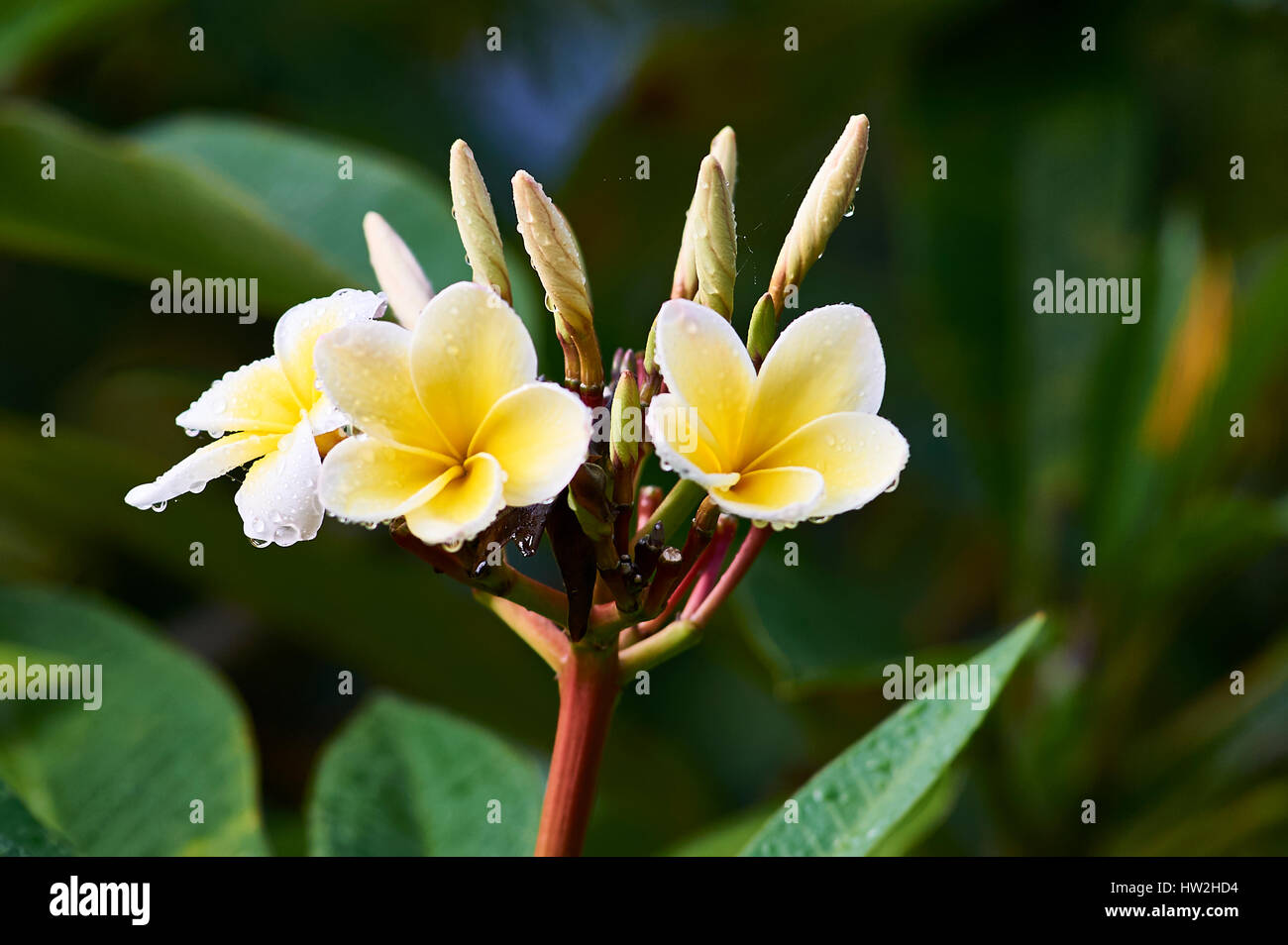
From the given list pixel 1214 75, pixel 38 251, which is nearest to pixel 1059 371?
pixel 1214 75

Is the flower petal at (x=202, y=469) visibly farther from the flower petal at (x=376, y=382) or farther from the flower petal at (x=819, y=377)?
the flower petal at (x=819, y=377)

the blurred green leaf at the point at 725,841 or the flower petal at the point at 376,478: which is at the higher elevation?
the flower petal at the point at 376,478

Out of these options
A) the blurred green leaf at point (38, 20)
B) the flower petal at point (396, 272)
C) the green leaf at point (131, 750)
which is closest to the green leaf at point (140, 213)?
the blurred green leaf at point (38, 20)

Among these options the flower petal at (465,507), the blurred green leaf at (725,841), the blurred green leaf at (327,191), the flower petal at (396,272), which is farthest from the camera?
the blurred green leaf at (327,191)

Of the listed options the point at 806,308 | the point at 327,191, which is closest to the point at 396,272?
the point at 327,191

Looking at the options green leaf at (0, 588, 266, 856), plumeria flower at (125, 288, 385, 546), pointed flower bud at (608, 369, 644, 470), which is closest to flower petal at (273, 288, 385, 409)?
plumeria flower at (125, 288, 385, 546)

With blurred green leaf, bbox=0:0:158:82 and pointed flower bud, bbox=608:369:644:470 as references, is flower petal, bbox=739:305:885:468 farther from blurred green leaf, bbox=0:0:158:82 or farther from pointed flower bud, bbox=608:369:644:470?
blurred green leaf, bbox=0:0:158:82

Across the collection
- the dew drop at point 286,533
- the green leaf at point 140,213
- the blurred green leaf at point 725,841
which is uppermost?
the green leaf at point 140,213
